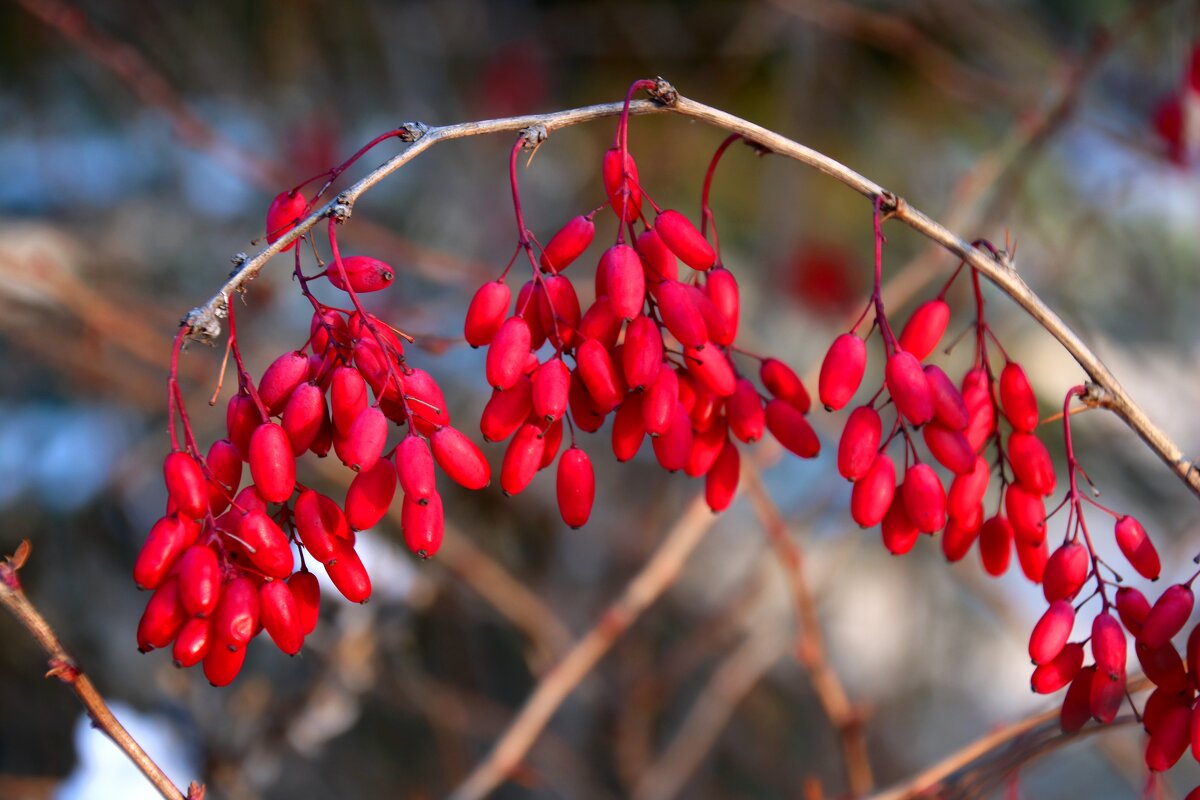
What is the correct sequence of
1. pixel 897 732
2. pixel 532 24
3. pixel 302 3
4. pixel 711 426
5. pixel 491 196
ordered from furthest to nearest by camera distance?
1. pixel 532 24
2. pixel 491 196
3. pixel 302 3
4. pixel 897 732
5. pixel 711 426

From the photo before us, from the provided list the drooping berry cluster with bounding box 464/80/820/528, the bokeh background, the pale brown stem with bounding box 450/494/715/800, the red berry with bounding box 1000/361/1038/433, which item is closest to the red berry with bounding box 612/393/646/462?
the drooping berry cluster with bounding box 464/80/820/528

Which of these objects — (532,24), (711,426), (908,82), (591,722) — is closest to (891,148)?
(908,82)

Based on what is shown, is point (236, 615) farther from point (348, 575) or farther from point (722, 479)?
point (722, 479)

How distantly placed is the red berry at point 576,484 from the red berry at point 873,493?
0.22m

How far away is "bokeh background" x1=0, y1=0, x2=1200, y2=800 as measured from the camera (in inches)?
82.2

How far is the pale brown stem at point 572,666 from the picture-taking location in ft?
4.63

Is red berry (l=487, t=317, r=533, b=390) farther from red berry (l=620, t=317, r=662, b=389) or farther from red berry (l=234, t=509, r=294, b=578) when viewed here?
red berry (l=234, t=509, r=294, b=578)

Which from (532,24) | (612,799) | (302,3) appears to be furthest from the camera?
(532,24)

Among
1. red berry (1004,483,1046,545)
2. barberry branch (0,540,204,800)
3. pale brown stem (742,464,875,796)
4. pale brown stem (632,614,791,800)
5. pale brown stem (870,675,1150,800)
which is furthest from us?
pale brown stem (632,614,791,800)

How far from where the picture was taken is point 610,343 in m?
0.85

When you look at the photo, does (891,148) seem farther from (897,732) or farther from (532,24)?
(897,732)

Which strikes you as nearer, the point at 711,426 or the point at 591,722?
the point at 711,426

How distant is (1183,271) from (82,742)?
349 centimetres

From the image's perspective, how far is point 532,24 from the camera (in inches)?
143
